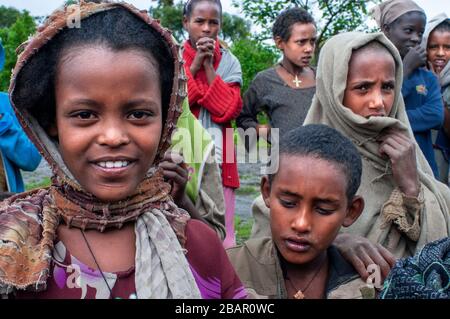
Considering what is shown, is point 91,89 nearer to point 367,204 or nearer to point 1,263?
point 1,263

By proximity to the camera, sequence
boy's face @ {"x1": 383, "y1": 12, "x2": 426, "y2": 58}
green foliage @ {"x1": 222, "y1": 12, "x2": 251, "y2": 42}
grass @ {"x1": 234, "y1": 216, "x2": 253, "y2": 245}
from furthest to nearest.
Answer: green foliage @ {"x1": 222, "y1": 12, "x2": 251, "y2": 42}, grass @ {"x1": 234, "y1": 216, "x2": 253, "y2": 245}, boy's face @ {"x1": 383, "y1": 12, "x2": 426, "y2": 58}

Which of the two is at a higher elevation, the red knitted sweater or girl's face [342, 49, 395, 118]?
girl's face [342, 49, 395, 118]

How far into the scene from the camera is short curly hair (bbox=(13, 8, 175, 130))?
5.05 ft

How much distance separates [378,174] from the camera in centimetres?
270

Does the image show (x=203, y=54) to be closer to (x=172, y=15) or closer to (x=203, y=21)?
(x=203, y=21)

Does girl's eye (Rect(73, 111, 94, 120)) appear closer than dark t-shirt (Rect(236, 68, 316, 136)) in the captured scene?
Yes

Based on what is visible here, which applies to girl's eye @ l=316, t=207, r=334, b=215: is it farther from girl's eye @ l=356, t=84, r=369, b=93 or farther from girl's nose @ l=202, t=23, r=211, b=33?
girl's nose @ l=202, t=23, r=211, b=33

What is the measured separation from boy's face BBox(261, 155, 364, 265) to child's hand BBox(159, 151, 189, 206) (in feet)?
1.47

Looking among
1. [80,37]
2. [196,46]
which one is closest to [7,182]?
[196,46]

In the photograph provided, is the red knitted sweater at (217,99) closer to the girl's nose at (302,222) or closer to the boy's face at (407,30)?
the boy's face at (407,30)

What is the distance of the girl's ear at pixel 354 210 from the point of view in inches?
90.7

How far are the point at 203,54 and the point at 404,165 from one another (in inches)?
79.2

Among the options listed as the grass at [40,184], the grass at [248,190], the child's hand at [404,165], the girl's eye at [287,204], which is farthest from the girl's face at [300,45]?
the grass at [40,184]

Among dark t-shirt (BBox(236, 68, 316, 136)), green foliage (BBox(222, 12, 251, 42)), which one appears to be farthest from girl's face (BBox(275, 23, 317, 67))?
green foliage (BBox(222, 12, 251, 42))
